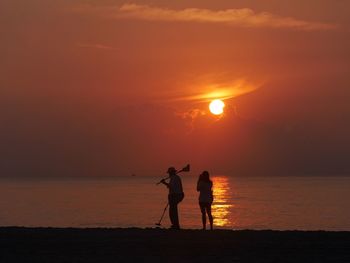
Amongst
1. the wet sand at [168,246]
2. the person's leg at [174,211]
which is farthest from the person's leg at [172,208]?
the wet sand at [168,246]

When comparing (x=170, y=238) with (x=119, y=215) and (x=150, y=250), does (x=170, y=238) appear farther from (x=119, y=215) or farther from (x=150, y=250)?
(x=119, y=215)

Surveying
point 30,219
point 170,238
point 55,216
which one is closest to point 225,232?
point 170,238

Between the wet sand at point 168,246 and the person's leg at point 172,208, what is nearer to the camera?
the wet sand at point 168,246

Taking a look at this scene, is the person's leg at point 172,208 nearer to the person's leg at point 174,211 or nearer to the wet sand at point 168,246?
the person's leg at point 174,211

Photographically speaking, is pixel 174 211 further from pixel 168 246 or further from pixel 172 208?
pixel 168 246

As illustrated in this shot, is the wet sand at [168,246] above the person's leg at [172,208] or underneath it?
underneath

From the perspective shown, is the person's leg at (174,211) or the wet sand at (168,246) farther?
the person's leg at (174,211)

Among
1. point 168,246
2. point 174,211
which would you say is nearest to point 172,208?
point 174,211

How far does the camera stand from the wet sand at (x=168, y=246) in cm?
1541

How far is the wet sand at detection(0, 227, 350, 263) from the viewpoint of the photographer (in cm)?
1541

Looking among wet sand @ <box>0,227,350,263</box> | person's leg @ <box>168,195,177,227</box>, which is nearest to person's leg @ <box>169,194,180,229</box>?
person's leg @ <box>168,195,177,227</box>

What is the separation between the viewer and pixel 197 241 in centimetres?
1862

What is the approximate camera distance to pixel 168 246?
57.5 feet

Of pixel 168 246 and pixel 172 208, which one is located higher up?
pixel 172 208
